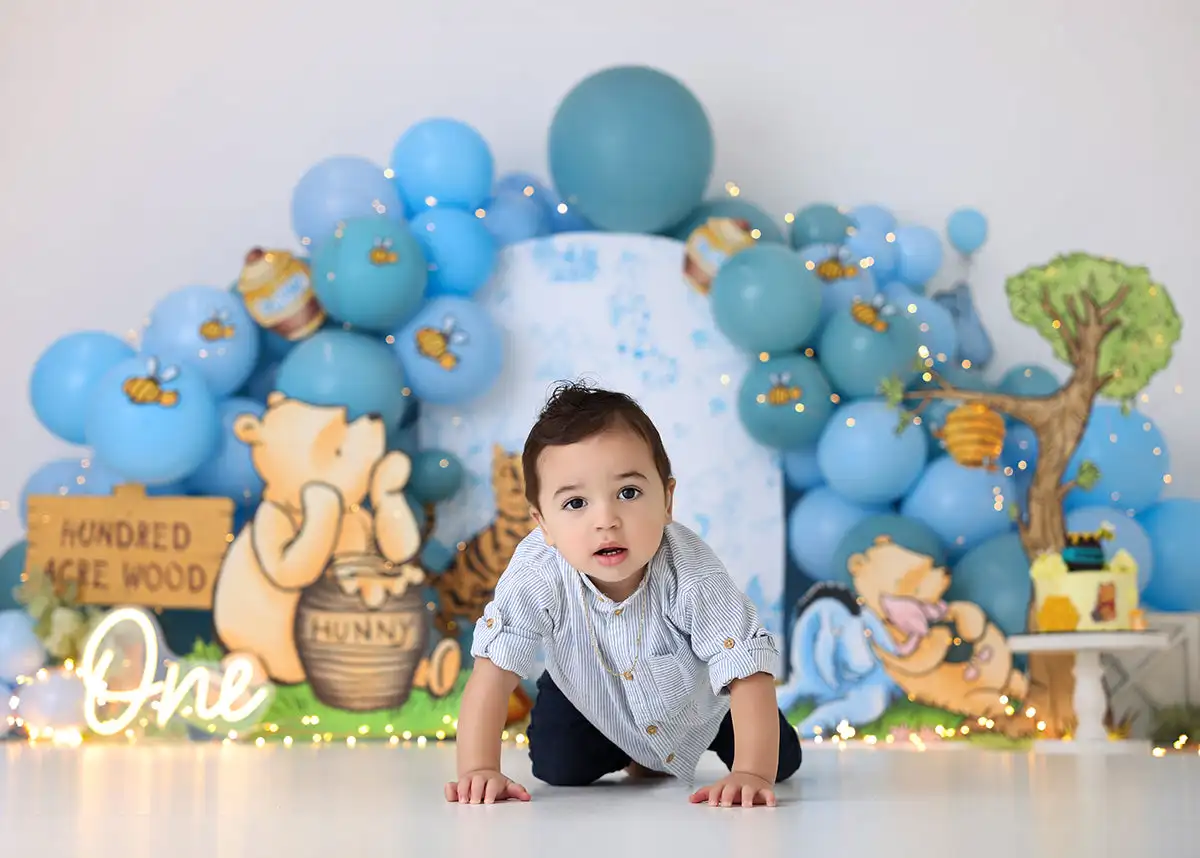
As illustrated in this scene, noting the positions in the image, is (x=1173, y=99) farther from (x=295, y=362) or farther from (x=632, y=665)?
(x=632, y=665)

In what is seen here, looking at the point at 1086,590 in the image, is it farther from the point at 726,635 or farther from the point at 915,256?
the point at 726,635

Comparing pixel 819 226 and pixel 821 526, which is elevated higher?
pixel 819 226

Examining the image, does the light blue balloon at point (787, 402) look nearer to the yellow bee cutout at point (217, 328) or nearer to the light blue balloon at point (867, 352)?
the light blue balloon at point (867, 352)

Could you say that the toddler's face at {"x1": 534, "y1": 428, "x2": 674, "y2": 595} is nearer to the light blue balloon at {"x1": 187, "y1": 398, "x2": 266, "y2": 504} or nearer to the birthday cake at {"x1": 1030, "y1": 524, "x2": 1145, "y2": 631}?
the birthday cake at {"x1": 1030, "y1": 524, "x2": 1145, "y2": 631}

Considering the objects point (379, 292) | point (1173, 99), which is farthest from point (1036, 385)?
point (379, 292)

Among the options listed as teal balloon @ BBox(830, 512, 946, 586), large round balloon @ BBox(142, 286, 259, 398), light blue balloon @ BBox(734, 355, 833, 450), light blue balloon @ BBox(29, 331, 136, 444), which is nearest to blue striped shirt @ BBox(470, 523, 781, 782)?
teal balloon @ BBox(830, 512, 946, 586)

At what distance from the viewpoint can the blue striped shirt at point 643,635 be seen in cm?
168

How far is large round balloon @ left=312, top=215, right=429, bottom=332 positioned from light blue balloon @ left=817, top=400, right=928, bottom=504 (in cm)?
111

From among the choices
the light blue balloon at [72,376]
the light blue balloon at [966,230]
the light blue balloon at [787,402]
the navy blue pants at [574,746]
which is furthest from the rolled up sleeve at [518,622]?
the light blue balloon at [966,230]

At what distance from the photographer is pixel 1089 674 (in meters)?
2.92

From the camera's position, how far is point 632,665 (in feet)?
5.67

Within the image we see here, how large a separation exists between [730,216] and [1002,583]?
1228 mm

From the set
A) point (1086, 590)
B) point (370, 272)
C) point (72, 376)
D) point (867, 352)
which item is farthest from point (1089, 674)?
point (72, 376)

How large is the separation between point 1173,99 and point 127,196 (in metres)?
3.25
